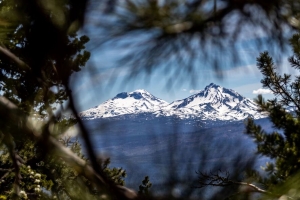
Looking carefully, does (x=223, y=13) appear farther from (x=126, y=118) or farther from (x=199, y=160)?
(x=126, y=118)

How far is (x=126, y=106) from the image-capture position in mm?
1176

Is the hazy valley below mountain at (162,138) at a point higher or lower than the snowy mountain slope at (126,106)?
lower

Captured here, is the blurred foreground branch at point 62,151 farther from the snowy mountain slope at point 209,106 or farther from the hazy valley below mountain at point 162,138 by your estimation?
the snowy mountain slope at point 209,106

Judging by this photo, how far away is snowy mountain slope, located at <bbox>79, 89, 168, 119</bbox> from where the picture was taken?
99cm

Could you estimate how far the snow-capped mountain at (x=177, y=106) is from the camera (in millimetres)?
1030

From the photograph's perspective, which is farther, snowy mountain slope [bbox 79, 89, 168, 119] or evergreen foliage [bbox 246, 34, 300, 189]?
evergreen foliage [bbox 246, 34, 300, 189]

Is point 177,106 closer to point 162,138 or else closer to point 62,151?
point 162,138

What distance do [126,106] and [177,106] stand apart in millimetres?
168

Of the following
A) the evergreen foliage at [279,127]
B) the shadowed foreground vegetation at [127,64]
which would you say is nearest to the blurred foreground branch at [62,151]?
the shadowed foreground vegetation at [127,64]

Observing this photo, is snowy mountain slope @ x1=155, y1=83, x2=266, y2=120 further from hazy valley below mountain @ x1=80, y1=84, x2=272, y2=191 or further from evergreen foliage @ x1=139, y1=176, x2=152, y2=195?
evergreen foliage @ x1=139, y1=176, x2=152, y2=195

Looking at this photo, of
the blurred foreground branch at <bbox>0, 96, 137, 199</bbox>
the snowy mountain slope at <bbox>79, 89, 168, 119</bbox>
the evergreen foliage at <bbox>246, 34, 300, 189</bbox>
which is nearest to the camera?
the snowy mountain slope at <bbox>79, 89, 168, 119</bbox>

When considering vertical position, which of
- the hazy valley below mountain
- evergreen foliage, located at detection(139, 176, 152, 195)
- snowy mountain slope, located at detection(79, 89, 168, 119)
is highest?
snowy mountain slope, located at detection(79, 89, 168, 119)

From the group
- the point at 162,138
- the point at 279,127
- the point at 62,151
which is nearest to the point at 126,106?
the point at 162,138

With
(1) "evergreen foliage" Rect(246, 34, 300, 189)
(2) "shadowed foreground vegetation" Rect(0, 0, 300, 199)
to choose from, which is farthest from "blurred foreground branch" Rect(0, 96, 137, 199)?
(1) "evergreen foliage" Rect(246, 34, 300, 189)
